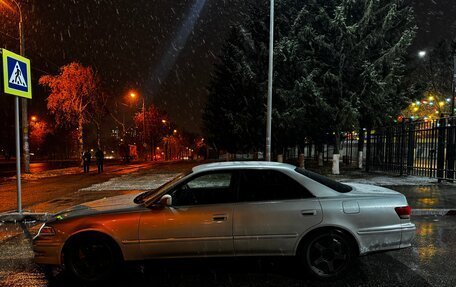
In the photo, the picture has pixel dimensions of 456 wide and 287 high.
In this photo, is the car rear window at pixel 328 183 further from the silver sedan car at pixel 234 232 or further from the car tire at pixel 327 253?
the car tire at pixel 327 253

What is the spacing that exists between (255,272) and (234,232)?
73cm

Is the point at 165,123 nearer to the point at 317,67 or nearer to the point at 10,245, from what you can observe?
the point at 317,67

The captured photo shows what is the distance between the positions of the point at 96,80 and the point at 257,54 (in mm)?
15141

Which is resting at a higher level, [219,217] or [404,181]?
[219,217]

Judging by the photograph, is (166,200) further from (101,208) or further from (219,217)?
(101,208)

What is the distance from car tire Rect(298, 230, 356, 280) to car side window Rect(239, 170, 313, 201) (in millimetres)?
556

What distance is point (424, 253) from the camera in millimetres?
5777

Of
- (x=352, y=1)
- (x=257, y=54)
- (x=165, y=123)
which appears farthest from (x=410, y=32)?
(x=165, y=123)

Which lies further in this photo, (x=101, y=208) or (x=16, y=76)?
(x=16, y=76)

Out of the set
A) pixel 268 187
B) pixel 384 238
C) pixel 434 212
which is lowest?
pixel 434 212

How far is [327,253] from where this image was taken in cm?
470

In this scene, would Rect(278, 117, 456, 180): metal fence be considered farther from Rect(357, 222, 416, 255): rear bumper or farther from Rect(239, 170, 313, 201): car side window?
Rect(239, 170, 313, 201): car side window

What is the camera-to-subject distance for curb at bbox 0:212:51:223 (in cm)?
866

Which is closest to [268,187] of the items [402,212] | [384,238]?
[384,238]
